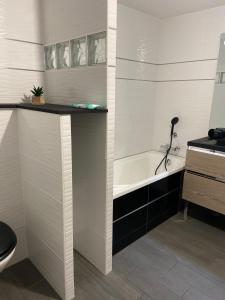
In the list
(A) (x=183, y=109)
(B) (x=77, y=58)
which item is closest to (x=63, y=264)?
(B) (x=77, y=58)

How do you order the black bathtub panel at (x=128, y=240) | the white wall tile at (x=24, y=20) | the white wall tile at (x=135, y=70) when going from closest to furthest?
the white wall tile at (x=24, y=20) → the black bathtub panel at (x=128, y=240) → the white wall tile at (x=135, y=70)

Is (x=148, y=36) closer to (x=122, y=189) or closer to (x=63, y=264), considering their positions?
(x=122, y=189)

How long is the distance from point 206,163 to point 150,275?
3.47 ft

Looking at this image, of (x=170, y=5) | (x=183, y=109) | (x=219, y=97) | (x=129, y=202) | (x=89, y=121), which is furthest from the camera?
(x=183, y=109)

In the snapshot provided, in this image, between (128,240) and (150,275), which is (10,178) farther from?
(150,275)

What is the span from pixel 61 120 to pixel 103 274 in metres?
1.20

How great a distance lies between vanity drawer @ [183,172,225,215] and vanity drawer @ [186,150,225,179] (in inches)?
2.6

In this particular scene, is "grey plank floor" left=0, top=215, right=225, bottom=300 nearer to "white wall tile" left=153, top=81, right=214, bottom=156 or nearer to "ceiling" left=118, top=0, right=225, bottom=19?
"white wall tile" left=153, top=81, right=214, bottom=156

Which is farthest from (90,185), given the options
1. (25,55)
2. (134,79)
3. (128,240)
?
(134,79)

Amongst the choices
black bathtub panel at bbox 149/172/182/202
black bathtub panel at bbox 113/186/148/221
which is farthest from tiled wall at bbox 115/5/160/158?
black bathtub panel at bbox 113/186/148/221

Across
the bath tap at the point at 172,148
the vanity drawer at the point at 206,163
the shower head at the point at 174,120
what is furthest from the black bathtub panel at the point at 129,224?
the shower head at the point at 174,120

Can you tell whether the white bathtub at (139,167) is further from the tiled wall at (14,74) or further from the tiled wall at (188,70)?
the tiled wall at (14,74)

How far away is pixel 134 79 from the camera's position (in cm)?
261

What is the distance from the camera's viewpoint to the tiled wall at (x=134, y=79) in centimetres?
242
